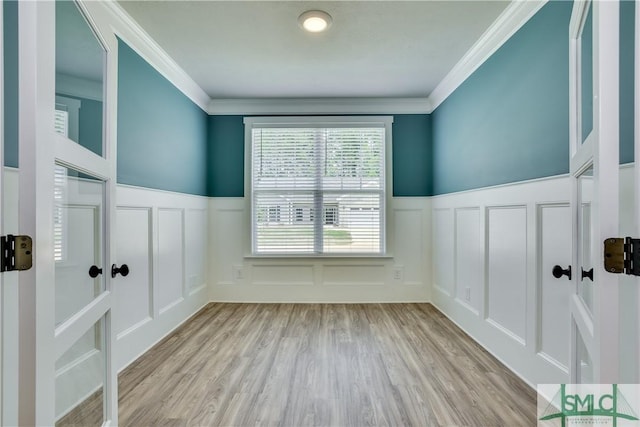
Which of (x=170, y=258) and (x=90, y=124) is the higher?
(x=90, y=124)

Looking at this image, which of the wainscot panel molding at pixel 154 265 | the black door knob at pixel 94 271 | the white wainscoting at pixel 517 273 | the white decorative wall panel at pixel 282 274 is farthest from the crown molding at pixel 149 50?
the white wainscoting at pixel 517 273

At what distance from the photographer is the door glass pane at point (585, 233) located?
104 cm

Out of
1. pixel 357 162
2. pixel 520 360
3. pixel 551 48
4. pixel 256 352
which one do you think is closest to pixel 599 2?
pixel 551 48

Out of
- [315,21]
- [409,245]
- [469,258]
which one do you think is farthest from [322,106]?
[469,258]

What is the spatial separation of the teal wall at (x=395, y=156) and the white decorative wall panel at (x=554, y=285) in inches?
76.2

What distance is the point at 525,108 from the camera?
202 cm

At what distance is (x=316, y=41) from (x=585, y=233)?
2.21 m

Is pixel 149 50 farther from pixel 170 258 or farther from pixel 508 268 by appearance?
pixel 508 268

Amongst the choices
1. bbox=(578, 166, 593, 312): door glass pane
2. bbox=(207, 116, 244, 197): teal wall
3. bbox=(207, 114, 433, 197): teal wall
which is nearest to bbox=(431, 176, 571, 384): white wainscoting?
bbox=(578, 166, 593, 312): door glass pane

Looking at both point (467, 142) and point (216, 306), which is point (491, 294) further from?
point (216, 306)

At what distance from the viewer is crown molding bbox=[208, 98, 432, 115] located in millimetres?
3707

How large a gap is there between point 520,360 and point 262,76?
322 centimetres

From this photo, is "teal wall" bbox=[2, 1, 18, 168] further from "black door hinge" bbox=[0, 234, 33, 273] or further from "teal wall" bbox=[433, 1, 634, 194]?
"teal wall" bbox=[433, 1, 634, 194]

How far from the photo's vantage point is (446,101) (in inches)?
130
